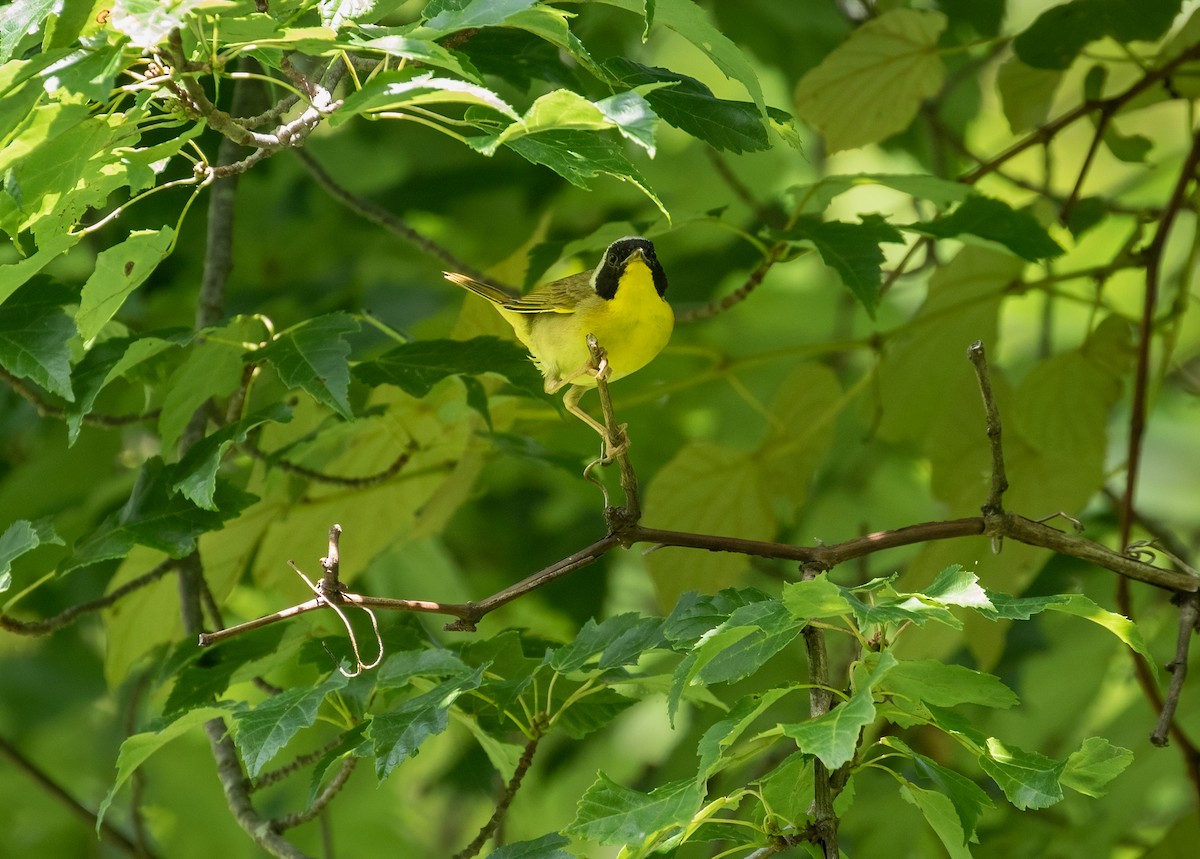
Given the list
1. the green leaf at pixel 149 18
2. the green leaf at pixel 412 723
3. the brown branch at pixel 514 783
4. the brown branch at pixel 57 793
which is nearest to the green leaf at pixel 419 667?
the green leaf at pixel 412 723

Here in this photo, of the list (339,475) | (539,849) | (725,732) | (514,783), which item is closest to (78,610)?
(339,475)

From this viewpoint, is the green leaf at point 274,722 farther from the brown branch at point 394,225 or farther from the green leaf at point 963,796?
the brown branch at point 394,225

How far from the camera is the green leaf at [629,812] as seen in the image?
1391 millimetres

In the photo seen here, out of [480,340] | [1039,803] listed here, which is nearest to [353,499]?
[480,340]

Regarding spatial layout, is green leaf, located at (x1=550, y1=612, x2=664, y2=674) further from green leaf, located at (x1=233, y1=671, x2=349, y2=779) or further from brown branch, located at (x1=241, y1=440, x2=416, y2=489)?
brown branch, located at (x1=241, y1=440, x2=416, y2=489)

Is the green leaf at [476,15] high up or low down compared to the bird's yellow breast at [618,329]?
up

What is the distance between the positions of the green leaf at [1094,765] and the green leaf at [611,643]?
0.52 meters

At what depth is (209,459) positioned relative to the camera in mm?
1924

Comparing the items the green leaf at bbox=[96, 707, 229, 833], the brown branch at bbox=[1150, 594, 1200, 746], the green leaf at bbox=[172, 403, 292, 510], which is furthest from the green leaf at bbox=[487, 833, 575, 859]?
the brown branch at bbox=[1150, 594, 1200, 746]

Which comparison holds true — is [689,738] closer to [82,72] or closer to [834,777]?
[834,777]

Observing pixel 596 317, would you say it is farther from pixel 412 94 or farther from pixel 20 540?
pixel 20 540

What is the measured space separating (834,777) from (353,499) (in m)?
1.34

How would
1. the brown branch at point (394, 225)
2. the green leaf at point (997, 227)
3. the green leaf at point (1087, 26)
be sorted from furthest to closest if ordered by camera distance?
the brown branch at point (394, 225), the green leaf at point (1087, 26), the green leaf at point (997, 227)

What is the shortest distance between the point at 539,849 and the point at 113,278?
903 millimetres
